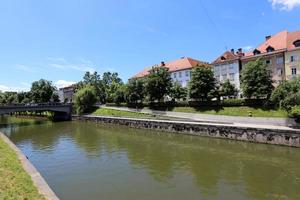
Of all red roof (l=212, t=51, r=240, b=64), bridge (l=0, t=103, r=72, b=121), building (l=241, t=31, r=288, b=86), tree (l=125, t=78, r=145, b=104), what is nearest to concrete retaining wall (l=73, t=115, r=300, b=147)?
tree (l=125, t=78, r=145, b=104)

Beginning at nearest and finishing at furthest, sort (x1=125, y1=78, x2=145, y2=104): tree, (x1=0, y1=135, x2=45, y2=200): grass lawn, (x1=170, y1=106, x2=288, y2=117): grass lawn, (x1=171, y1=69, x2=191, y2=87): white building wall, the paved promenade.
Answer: (x1=0, y1=135, x2=45, y2=200): grass lawn, the paved promenade, (x1=170, y1=106, x2=288, y2=117): grass lawn, (x1=125, y1=78, x2=145, y2=104): tree, (x1=171, y1=69, x2=191, y2=87): white building wall

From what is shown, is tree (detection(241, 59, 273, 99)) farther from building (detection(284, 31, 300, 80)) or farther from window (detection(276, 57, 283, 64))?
window (detection(276, 57, 283, 64))

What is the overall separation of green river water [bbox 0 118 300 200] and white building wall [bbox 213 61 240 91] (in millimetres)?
32330

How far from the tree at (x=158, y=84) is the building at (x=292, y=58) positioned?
24.0 metres

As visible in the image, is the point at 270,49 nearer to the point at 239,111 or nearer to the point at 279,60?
the point at 279,60

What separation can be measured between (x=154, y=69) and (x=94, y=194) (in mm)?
52075

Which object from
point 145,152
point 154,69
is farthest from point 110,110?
point 145,152

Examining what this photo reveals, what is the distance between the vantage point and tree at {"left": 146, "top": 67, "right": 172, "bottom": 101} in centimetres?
6456

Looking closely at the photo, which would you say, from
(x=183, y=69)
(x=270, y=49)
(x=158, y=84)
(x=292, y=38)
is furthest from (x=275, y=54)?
(x=183, y=69)

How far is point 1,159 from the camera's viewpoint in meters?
18.6

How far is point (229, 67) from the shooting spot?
65188 millimetres

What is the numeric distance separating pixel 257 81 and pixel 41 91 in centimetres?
8376

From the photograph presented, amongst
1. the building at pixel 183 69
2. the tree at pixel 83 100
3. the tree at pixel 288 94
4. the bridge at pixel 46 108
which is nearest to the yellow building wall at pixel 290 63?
the tree at pixel 288 94

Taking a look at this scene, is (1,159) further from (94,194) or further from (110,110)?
(110,110)
